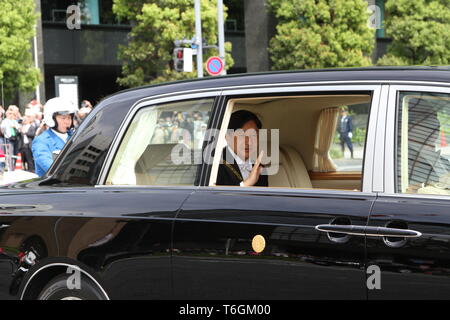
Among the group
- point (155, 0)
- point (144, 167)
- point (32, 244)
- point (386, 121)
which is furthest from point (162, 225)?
point (155, 0)

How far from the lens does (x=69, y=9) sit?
35375 millimetres

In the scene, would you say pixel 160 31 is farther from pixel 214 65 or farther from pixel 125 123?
pixel 125 123

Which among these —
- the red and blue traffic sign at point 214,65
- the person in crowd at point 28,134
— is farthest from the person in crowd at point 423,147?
the red and blue traffic sign at point 214,65

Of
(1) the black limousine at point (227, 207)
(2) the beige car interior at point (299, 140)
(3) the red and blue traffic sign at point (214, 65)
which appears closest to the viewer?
(1) the black limousine at point (227, 207)

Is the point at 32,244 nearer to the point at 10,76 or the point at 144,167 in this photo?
the point at 144,167

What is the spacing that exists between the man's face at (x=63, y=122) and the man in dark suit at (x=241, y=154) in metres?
3.44

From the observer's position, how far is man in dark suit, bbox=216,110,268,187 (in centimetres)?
390

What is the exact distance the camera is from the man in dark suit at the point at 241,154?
3902 mm

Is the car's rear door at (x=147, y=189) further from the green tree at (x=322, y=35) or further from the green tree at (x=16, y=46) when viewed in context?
the green tree at (x=322, y=35)

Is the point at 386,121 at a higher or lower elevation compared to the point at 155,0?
lower

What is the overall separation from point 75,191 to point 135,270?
634 millimetres

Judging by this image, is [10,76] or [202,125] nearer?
[202,125]

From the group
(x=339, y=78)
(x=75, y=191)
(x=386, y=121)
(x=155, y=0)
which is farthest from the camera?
(x=155, y=0)
